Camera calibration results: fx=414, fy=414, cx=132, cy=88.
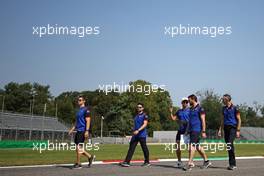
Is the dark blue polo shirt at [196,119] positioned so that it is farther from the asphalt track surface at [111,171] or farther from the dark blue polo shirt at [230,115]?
the asphalt track surface at [111,171]

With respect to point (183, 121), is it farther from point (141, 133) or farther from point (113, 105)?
point (113, 105)

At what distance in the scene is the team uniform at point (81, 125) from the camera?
11.1 metres

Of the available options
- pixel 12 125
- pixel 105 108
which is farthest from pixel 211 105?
pixel 12 125

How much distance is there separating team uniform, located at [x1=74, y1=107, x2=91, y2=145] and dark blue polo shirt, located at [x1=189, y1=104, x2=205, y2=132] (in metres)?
2.89

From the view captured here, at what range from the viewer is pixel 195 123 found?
1155cm

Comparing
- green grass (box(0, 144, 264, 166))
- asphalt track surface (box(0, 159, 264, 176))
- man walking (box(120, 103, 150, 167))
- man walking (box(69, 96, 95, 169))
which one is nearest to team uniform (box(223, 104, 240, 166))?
asphalt track surface (box(0, 159, 264, 176))

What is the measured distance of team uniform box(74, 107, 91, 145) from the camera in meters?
11.1

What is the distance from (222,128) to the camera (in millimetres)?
12156

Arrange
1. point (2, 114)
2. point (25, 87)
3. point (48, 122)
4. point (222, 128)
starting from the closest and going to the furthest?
point (222, 128), point (2, 114), point (48, 122), point (25, 87)

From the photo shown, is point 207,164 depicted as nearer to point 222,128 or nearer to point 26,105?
point 222,128

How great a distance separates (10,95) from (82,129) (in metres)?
99.3

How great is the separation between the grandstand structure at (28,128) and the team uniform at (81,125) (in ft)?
131

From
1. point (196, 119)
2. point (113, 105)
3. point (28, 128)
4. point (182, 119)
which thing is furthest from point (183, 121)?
point (113, 105)

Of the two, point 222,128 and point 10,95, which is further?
point 10,95
